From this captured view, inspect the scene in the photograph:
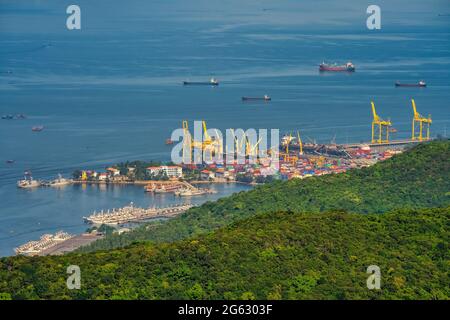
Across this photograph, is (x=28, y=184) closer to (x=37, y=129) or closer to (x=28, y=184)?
(x=28, y=184)

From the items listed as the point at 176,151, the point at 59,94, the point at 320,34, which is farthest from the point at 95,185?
the point at 320,34

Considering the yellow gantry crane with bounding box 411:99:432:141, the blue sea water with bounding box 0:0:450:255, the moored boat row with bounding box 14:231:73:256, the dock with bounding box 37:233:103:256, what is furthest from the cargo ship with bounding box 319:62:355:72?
the dock with bounding box 37:233:103:256

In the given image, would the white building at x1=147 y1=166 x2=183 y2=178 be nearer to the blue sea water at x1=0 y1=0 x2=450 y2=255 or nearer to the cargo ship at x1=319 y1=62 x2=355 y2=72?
the blue sea water at x1=0 y1=0 x2=450 y2=255

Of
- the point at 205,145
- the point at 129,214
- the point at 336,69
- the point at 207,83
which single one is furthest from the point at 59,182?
the point at 336,69

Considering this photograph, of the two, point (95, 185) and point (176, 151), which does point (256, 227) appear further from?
point (176, 151)

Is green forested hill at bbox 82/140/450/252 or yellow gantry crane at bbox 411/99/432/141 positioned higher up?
green forested hill at bbox 82/140/450/252
